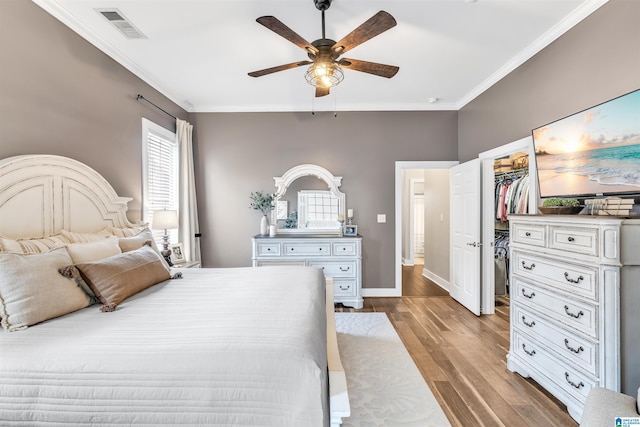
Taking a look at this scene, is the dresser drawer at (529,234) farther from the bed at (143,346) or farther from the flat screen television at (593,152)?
the bed at (143,346)

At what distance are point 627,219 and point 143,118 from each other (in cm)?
436

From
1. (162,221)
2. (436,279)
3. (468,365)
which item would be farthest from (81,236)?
(436,279)

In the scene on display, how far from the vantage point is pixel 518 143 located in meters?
2.93

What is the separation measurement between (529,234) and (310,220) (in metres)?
2.87

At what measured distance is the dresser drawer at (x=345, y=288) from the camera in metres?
3.92

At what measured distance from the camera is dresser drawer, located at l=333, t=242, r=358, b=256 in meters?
3.95

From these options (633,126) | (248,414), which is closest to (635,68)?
(633,126)

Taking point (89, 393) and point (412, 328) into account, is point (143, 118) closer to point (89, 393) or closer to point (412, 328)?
point (89, 393)

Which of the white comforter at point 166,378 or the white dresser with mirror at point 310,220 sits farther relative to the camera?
the white dresser with mirror at point 310,220

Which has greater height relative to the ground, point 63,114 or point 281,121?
point 281,121

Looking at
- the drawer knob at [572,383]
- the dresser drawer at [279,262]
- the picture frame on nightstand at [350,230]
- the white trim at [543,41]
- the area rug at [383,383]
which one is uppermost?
the white trim at [543,41]

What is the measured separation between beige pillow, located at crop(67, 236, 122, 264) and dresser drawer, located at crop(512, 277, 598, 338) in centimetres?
326

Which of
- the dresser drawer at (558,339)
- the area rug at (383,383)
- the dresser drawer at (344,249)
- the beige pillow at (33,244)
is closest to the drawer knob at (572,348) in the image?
the dresser drawer at (558,339)

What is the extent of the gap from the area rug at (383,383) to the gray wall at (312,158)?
1555mm
